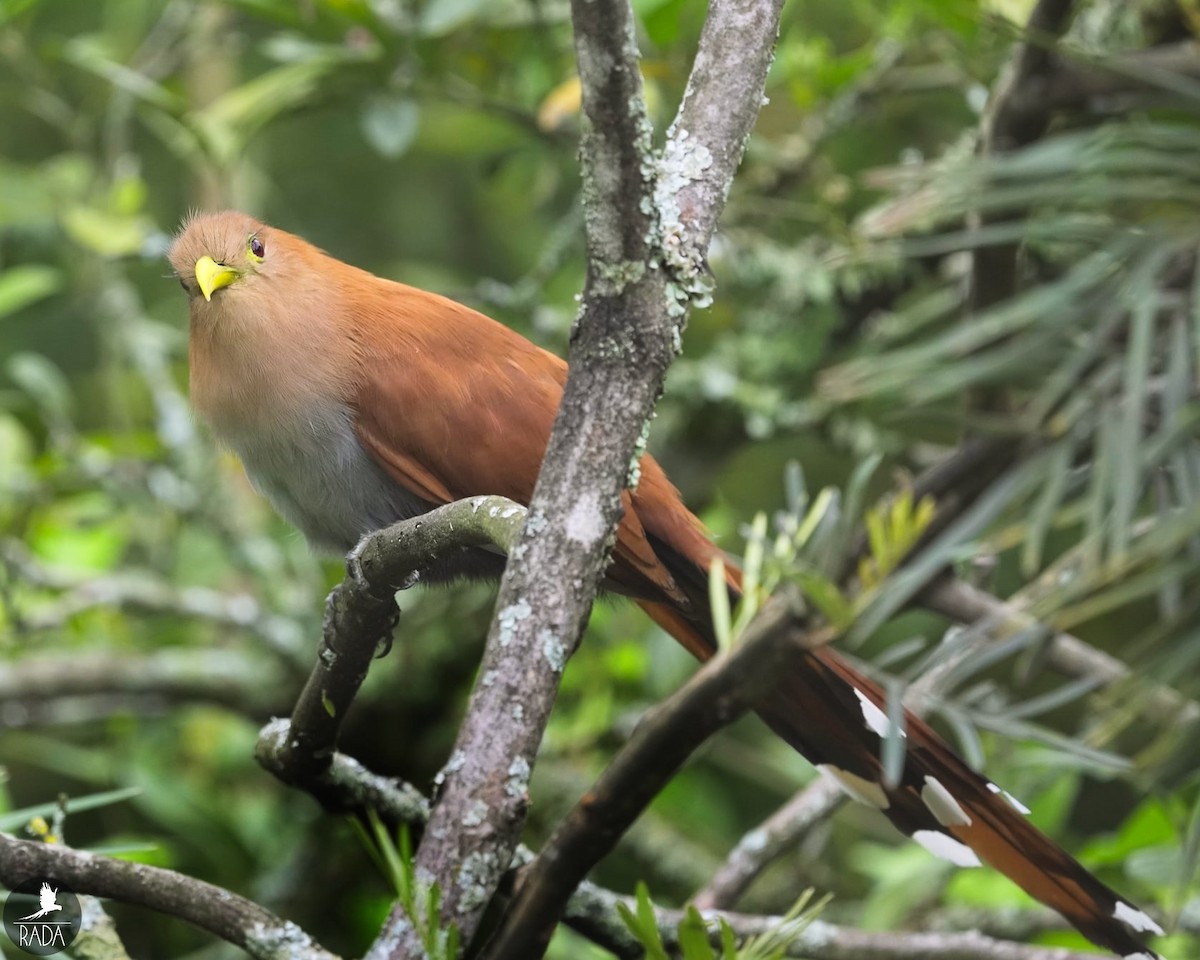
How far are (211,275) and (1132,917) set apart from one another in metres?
1.50

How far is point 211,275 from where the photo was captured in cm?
204

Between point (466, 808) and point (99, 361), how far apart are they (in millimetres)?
3804

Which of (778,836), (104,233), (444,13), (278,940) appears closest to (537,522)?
(278,940)

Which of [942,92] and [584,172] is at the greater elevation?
[942,92]

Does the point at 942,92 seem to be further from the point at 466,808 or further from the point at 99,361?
the point at 99,361

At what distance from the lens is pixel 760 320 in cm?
306

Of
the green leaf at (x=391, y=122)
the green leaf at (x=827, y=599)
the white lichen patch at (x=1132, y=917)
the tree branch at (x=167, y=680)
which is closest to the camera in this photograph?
the green leaf at (x=827, y=599)

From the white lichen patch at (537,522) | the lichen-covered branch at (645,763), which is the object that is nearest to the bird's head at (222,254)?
the white lichen patch at (537,522)

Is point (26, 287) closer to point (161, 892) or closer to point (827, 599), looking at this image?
point (161, 892)

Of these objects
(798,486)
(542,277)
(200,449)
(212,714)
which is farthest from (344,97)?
(798,486)

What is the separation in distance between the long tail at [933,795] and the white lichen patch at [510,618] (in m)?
0.49

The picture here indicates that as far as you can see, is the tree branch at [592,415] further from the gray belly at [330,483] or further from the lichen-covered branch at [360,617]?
the gray belly at [330,483]

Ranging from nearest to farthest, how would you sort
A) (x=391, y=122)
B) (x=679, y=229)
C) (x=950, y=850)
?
1. (x=679, y=229)
2. (x=950, y=850)
3. (x=391, y=122)

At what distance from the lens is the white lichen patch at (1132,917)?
1.45 meters
